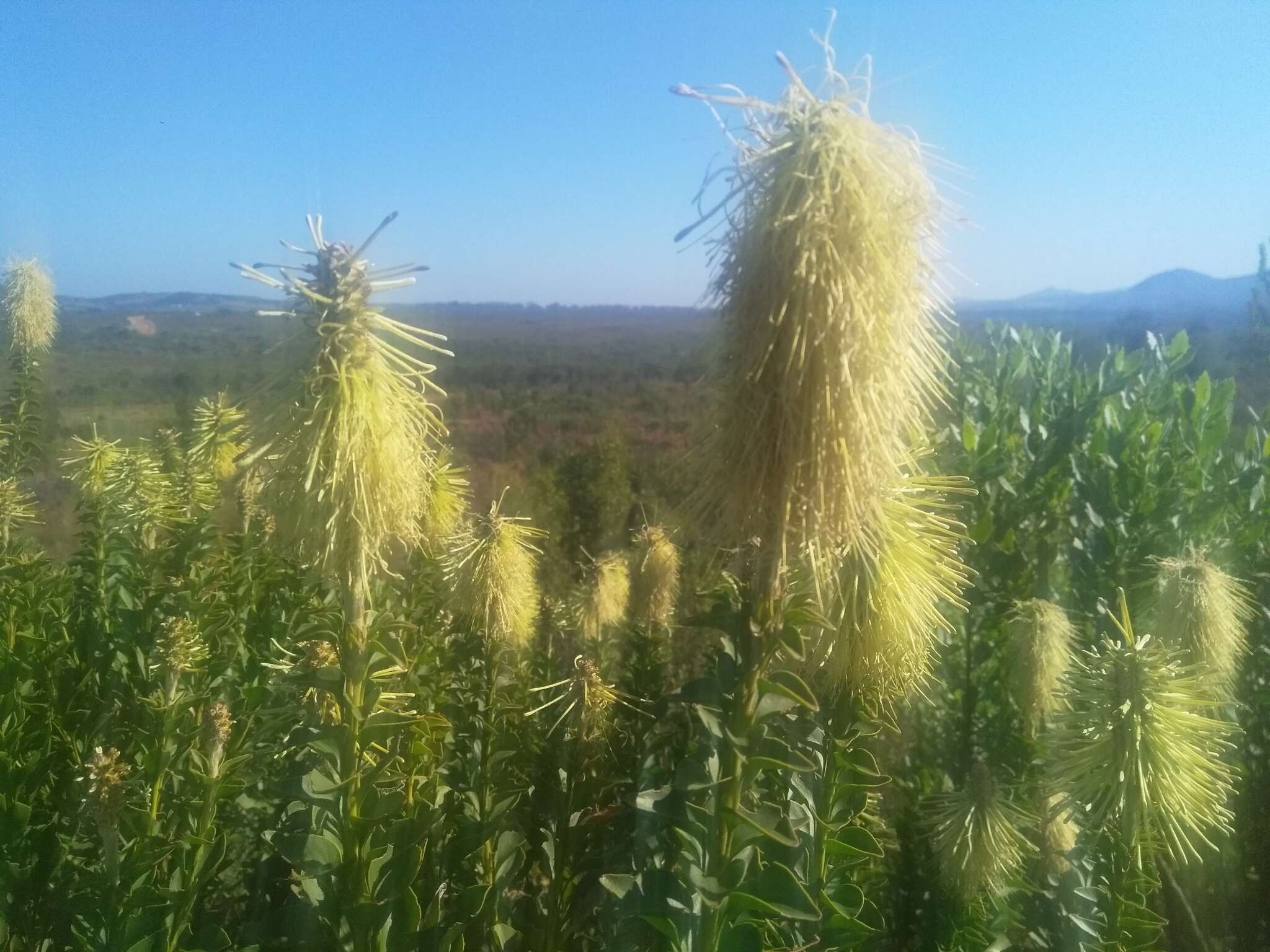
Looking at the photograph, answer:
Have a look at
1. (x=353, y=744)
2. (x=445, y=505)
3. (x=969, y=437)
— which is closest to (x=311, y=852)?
(x=353, y=744)

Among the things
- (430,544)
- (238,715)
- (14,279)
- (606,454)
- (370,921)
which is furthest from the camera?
(606,454)

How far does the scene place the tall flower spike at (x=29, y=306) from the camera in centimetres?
367

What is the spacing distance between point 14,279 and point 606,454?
152 inches

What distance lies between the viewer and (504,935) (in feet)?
8.43

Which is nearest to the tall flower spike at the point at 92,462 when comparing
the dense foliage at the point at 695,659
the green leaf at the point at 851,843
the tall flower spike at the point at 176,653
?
the dense foliage at the point at 695,659

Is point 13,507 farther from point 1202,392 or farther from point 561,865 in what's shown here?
point 1202,392

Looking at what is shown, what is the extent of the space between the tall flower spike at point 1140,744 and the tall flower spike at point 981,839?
1.88 ft

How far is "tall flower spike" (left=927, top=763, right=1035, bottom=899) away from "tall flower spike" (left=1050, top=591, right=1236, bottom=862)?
0.57 m

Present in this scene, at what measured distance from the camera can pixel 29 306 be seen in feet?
12.3

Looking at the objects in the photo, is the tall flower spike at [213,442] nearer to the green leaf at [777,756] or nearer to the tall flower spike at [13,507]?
the tall flower spike at [13,507]

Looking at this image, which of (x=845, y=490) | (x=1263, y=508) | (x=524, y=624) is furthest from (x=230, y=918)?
(x=1263, y=508)

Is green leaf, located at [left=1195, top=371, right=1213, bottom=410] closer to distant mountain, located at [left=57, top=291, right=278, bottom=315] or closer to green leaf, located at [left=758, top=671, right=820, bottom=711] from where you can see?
green leaf, located at [left=758, top=671, right=820, bottom=711]

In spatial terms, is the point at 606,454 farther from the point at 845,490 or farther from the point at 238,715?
the point at 845,490

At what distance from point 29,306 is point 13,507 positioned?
93cm
